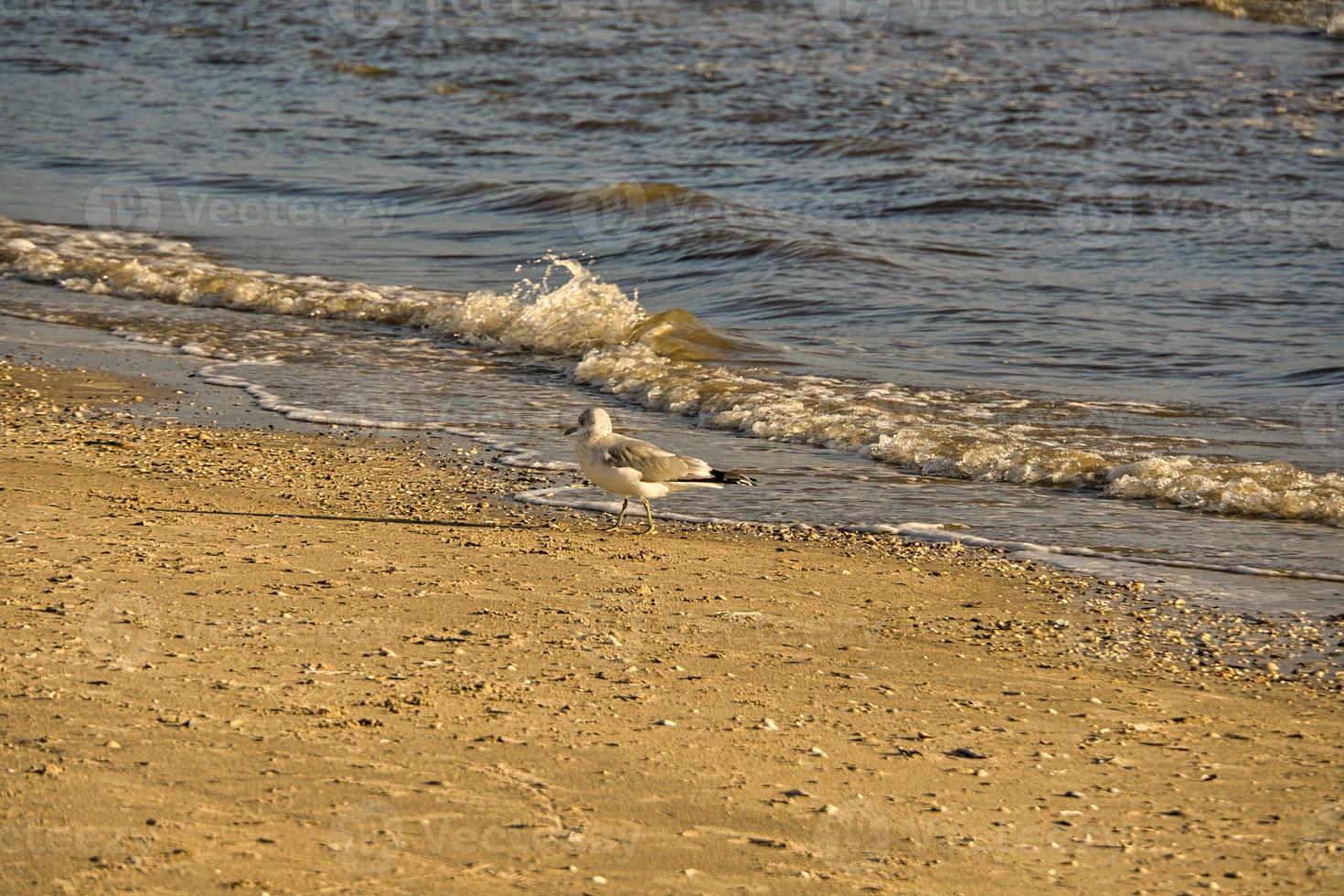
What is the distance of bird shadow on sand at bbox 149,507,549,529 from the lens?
21.4ft

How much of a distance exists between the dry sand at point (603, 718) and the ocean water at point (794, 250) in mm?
1141

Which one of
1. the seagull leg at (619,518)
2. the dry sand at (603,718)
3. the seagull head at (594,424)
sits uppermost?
the seagull head at (594,424)

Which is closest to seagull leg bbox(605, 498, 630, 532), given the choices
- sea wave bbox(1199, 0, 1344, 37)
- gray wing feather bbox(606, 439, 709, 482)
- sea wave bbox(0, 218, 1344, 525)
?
gray wing feather bbox(606, 439, 709, 482)

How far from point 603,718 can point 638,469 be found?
2.15 meters

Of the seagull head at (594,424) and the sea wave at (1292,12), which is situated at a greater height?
Answer: the sea wave at (1292,12)

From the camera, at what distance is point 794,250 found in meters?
13.3

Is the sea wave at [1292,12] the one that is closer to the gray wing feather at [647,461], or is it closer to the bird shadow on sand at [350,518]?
the gray wing feather at [647,461]

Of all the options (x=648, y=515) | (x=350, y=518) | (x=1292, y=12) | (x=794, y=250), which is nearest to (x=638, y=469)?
(x=648, y=515)

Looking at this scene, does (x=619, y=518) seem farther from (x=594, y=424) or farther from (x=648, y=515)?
(x=594, y=424)

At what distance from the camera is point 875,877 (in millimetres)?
3801

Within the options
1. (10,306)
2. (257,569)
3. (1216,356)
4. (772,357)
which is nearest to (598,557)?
(257,569)

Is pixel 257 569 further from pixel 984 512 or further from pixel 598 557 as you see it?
pixel 984 512

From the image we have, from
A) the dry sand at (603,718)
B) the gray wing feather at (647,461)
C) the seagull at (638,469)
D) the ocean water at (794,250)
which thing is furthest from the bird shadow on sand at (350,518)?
the ocean water at (794,250)

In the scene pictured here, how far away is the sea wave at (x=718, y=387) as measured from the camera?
25.3 feet
